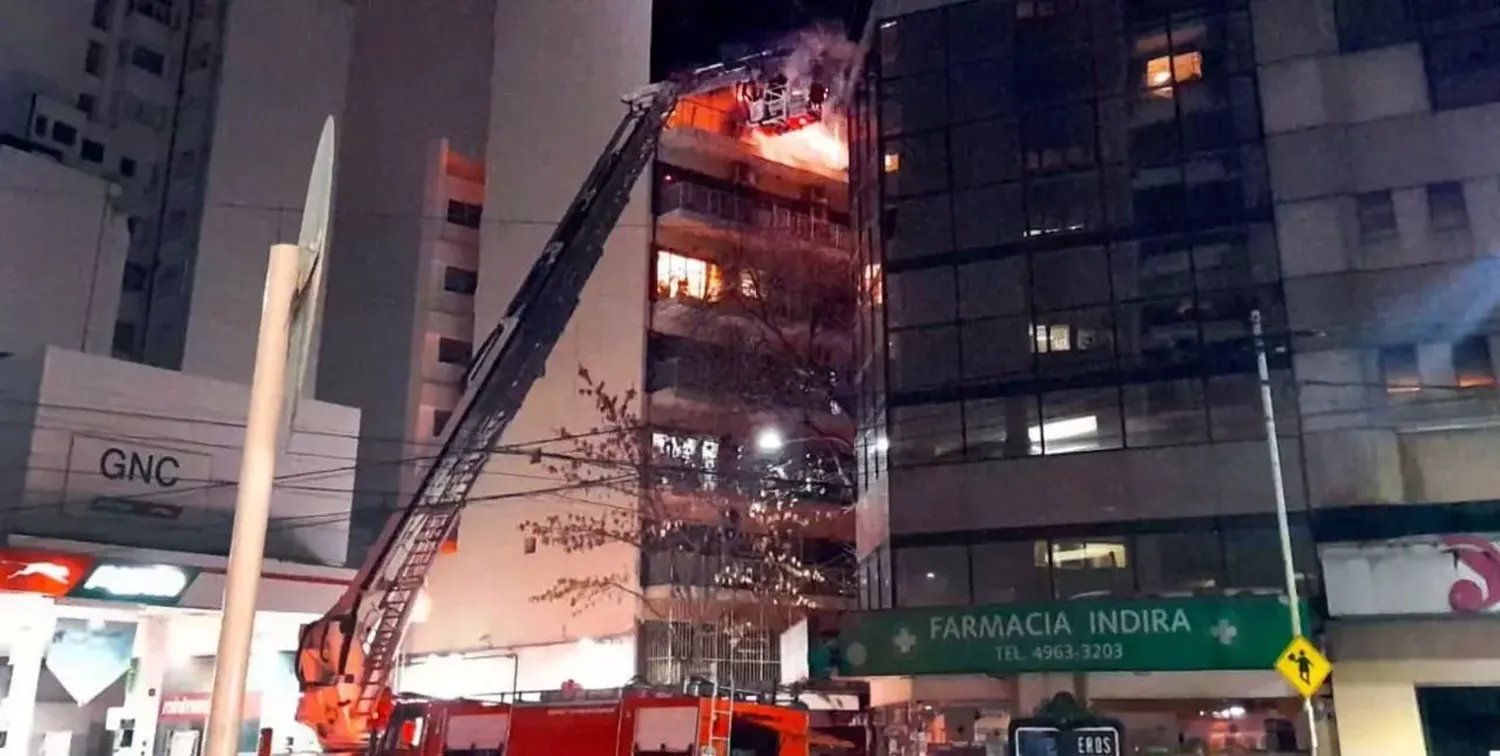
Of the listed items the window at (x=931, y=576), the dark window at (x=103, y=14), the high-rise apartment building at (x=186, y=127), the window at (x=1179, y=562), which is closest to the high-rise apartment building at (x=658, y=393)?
the window at (x=931, y=576)

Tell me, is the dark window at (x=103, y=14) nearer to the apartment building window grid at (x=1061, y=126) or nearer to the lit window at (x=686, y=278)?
the lit window at (x=686, y=278)

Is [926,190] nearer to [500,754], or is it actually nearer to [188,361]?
[500,754]

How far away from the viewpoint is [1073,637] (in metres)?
17.8

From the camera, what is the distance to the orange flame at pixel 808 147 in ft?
121

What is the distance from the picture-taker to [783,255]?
114 ft

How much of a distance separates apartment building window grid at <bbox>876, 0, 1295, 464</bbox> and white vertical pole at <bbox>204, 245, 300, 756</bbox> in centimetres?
1908

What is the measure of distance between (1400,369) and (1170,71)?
23.1 ft

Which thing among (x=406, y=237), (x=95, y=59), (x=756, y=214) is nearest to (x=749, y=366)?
(x=756, y=214)

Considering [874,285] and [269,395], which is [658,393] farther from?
[269,395]

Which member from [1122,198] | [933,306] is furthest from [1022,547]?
[1122,198]

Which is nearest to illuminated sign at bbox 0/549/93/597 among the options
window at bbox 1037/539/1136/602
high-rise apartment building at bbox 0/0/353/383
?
window at bbox 1037/539/1136/602

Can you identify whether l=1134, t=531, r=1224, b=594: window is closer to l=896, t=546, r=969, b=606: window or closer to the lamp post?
l=896, t=546, r=969, b=606: window

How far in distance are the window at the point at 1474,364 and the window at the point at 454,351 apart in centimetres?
3137

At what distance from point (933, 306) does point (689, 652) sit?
12.5m
